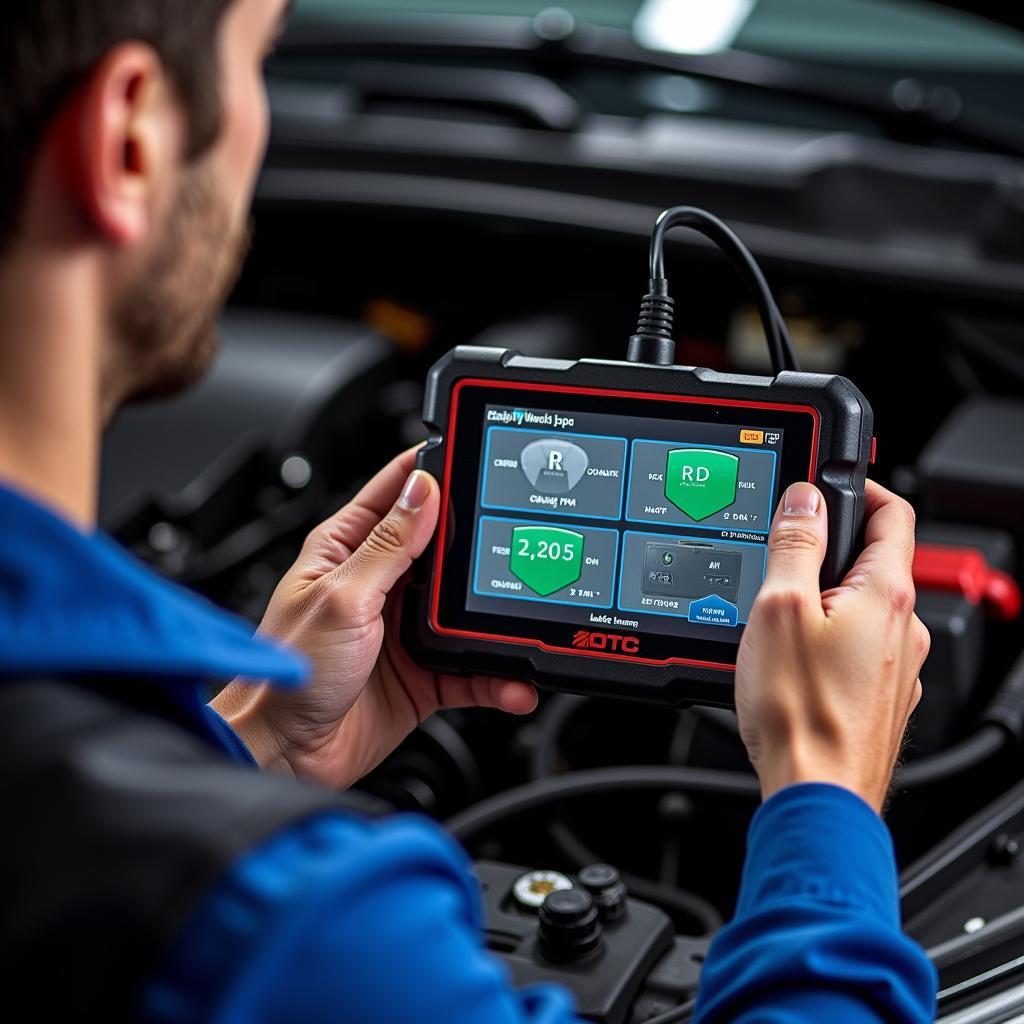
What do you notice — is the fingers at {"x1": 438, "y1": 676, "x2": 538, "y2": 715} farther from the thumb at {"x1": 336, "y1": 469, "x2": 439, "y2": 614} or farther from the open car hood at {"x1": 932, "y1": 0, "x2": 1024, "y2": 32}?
the open car hood at {"x1": 932, "y1": 0, "x2": 1024, "y2": 32}

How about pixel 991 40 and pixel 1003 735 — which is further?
pixel 991 40

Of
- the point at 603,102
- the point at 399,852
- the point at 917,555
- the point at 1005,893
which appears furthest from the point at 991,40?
the point at 399,852

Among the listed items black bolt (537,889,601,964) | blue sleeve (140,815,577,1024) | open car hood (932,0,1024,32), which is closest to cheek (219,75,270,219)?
blue sleeve (140,815,577,1024)

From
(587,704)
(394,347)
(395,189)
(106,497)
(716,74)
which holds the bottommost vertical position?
(587,704)

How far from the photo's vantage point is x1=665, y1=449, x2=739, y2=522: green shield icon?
914mm

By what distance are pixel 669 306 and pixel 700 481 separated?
0.42 ft

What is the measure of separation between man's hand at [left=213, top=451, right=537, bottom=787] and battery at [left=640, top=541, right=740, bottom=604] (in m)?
0.12

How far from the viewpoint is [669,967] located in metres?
0.97

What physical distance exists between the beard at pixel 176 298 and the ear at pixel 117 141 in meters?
0.02

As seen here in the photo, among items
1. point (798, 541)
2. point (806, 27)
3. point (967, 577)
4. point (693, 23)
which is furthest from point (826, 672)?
point (806, 27)

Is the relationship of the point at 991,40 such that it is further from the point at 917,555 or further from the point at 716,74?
the point at 917,555

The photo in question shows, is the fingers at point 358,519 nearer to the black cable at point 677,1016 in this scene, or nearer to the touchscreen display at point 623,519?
the touchscreen display at point 623,519

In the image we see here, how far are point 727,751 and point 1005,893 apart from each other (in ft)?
0.89

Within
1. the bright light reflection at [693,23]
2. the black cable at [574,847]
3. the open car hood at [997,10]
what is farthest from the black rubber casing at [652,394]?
the bright light reflection at [693,23]
